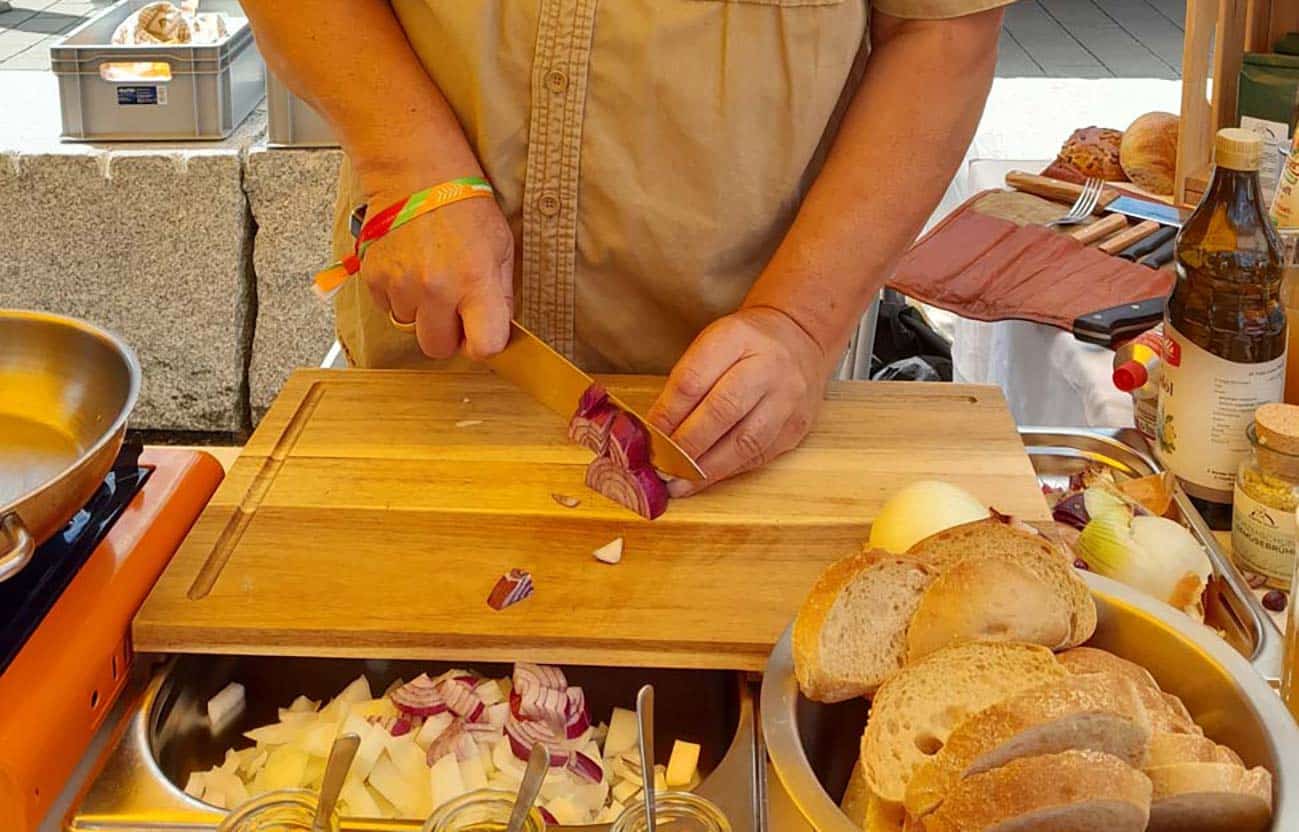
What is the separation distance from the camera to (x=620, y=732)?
1.05 m

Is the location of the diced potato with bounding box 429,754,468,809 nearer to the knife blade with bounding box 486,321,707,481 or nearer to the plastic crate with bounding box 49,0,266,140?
the knife blade with bounding box 486,321,707,481

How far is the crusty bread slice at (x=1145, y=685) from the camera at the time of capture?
2.48 feet

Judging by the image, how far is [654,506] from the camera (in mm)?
1199

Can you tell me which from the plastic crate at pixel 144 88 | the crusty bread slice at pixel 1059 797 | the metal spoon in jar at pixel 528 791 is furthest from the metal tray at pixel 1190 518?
the plastic crate at pixel 144 88

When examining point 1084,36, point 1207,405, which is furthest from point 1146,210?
point 1084,36

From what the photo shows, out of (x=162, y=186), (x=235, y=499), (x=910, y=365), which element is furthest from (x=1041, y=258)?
(x=162, y=186)

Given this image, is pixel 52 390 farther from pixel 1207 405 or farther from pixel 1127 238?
pixel 1127 238

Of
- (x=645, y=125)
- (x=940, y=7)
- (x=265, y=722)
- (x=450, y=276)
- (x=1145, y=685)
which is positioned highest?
(x=940, y=7)

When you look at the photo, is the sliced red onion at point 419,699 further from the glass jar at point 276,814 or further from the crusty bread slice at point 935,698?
the crusty bread slice at point 935,698

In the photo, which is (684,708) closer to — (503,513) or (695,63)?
(503,513)

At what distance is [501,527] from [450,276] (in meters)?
0.24

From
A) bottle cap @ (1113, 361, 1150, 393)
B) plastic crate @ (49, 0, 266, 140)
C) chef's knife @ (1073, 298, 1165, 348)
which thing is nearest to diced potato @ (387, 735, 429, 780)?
bottle cap @ (1113, 361, 1150, 393)

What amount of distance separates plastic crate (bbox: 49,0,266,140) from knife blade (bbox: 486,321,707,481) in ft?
6.36

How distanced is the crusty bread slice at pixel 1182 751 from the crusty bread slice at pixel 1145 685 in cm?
1
